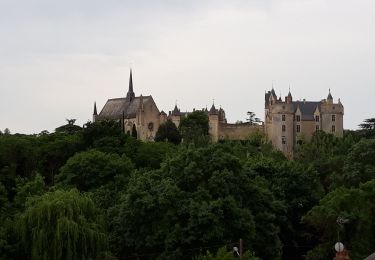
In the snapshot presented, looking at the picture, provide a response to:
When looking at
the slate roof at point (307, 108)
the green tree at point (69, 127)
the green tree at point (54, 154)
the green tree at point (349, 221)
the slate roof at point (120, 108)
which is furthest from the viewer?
the slate roof at point (120, 108)

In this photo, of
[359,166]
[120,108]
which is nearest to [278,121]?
[120,108]

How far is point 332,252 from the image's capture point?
40.9 m

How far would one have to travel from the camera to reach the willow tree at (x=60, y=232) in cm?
3291

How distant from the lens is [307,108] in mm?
120312

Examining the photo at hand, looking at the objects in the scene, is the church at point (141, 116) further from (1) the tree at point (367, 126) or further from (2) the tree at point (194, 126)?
(1) the tree at point (367, 126)

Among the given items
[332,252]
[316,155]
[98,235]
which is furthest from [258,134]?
[98,235]

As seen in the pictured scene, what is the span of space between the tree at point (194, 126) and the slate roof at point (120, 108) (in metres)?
13.2

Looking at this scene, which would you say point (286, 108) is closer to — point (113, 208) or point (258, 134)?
point (258, 134)

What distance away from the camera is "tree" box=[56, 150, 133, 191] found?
49531 mm

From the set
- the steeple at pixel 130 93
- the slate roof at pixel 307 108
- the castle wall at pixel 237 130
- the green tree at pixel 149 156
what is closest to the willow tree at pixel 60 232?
the green tree at pixel 149 156

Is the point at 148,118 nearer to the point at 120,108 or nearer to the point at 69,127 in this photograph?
the point at 120,108

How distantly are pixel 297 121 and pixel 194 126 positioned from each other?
16706mm

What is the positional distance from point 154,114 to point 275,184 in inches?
3211

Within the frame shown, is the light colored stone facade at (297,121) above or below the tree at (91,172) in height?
above
